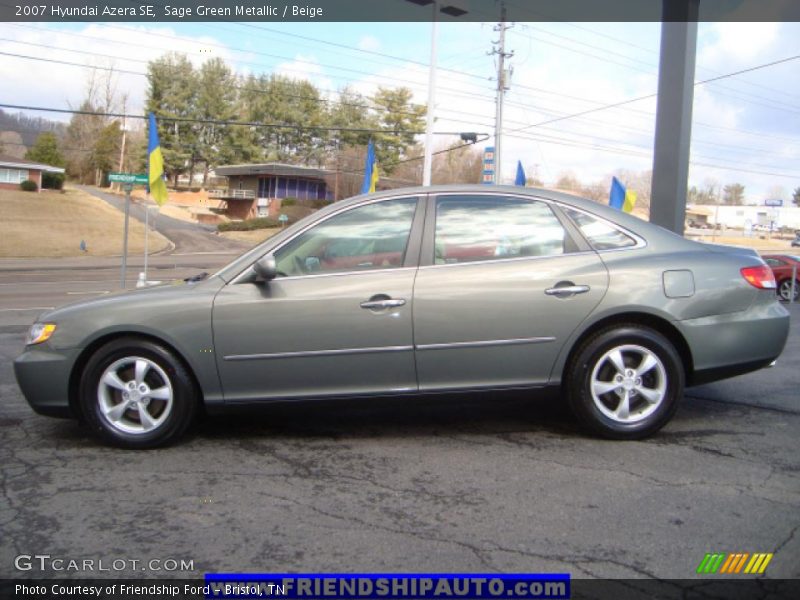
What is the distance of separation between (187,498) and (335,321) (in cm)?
129

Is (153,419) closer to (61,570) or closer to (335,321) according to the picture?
(335,321)

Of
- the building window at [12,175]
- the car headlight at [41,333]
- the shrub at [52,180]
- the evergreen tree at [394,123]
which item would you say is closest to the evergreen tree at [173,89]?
the shrub at [52,180]

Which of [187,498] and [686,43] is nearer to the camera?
[187,498]

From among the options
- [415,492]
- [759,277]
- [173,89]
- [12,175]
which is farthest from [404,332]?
[173,89]

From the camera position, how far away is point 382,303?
Answer: 4281mm

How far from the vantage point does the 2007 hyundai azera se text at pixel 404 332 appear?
429 cm

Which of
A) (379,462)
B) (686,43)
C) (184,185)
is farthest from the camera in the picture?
(184,185)

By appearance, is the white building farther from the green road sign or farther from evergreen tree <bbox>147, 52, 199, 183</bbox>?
the green road sign

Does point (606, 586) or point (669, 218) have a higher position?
point (669, 218)

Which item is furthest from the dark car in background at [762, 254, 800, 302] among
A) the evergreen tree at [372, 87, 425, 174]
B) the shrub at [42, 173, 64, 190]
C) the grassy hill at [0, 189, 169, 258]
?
the shrub at [42, 173, 64, 190]

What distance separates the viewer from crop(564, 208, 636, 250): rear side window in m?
4.59

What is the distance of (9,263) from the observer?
35.0 meters
